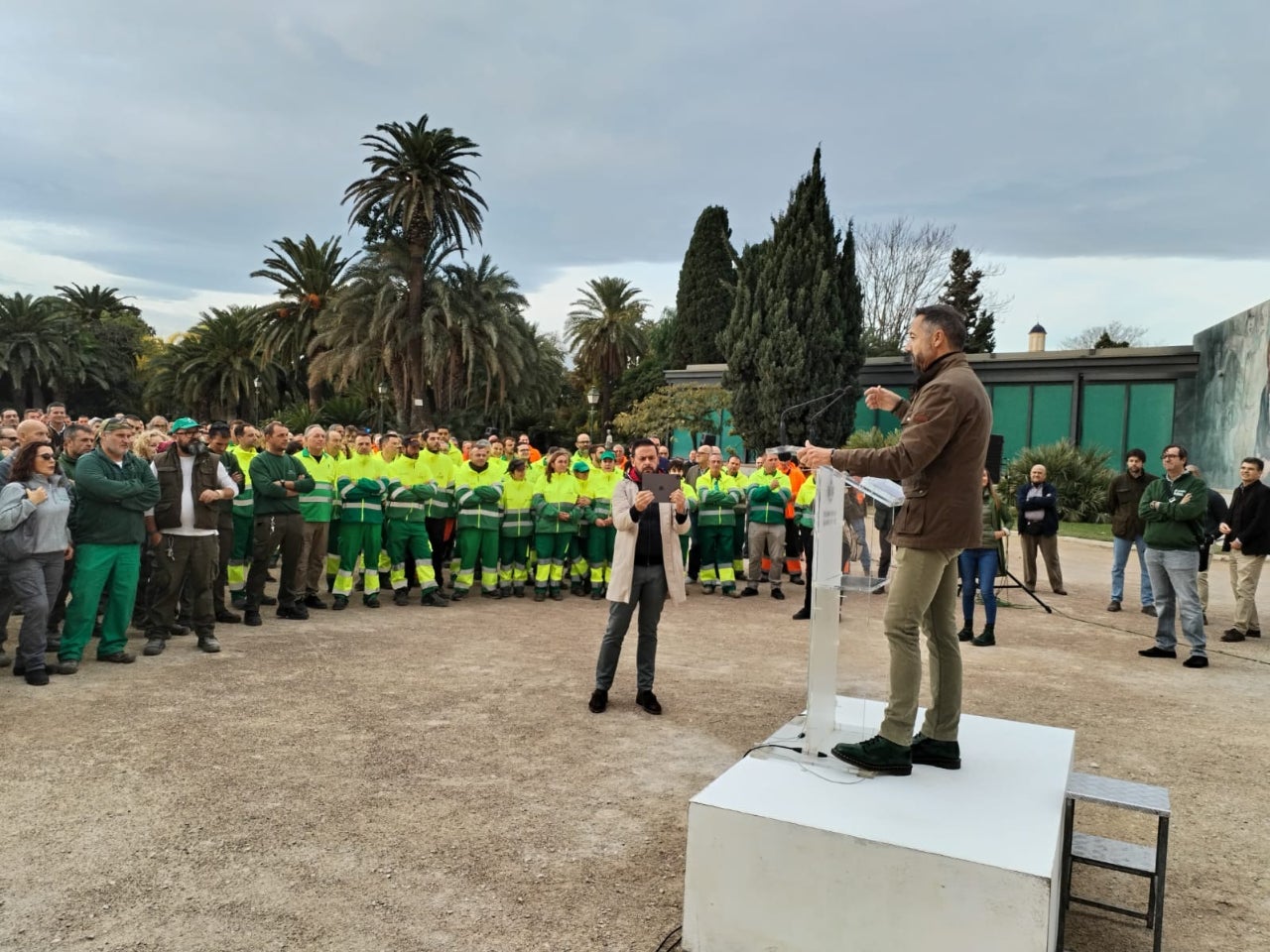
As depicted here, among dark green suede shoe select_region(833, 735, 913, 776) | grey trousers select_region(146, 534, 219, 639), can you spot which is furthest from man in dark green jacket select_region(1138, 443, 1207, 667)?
grey trousers select_region(146, 534, 219, 639)

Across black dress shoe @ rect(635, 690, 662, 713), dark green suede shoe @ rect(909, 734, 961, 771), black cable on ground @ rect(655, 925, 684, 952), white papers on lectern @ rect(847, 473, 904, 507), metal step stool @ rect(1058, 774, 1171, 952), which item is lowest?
black cable on ground @ rect(655, 925, 684, 952)

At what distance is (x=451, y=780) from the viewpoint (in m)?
5.09

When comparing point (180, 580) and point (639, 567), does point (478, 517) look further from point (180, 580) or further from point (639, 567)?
point (639, 567)

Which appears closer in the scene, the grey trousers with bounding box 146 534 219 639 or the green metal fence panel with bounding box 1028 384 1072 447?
the grey trousers with bounding box 146 534 219 639

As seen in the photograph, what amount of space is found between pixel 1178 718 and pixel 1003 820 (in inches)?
171

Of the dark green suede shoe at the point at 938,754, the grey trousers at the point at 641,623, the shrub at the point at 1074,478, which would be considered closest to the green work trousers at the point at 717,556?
the grey trousers at the point at 641,623

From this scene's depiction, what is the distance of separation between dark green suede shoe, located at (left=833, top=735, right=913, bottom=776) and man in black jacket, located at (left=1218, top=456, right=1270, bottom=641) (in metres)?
7.97

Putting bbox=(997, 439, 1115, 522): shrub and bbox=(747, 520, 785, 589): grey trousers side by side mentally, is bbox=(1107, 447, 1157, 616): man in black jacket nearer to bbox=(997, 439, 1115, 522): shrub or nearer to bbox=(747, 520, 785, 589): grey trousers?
bbox=(747, 520, 785, 589): grey trousers

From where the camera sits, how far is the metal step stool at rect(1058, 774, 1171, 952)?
3.54 metres

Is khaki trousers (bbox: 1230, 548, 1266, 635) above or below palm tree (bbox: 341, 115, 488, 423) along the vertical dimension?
below

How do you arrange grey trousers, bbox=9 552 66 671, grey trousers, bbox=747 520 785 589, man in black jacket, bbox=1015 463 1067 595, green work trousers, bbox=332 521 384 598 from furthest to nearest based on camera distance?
man in black jacket, bbox=1015 463 1067 595
grey trousers, bbox=747 520 785 589
green work trousers, bbox=332 521 384 598
grey trousers, bbox=9 552 66 671

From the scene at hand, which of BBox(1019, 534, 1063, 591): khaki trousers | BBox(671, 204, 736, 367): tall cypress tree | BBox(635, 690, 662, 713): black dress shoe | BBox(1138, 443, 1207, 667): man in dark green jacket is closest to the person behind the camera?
BBox(635, 690, 662, 713): black dress shoe

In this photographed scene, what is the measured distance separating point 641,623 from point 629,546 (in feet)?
2.00

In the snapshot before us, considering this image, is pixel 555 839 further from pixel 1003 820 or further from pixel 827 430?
pixel 827 430
